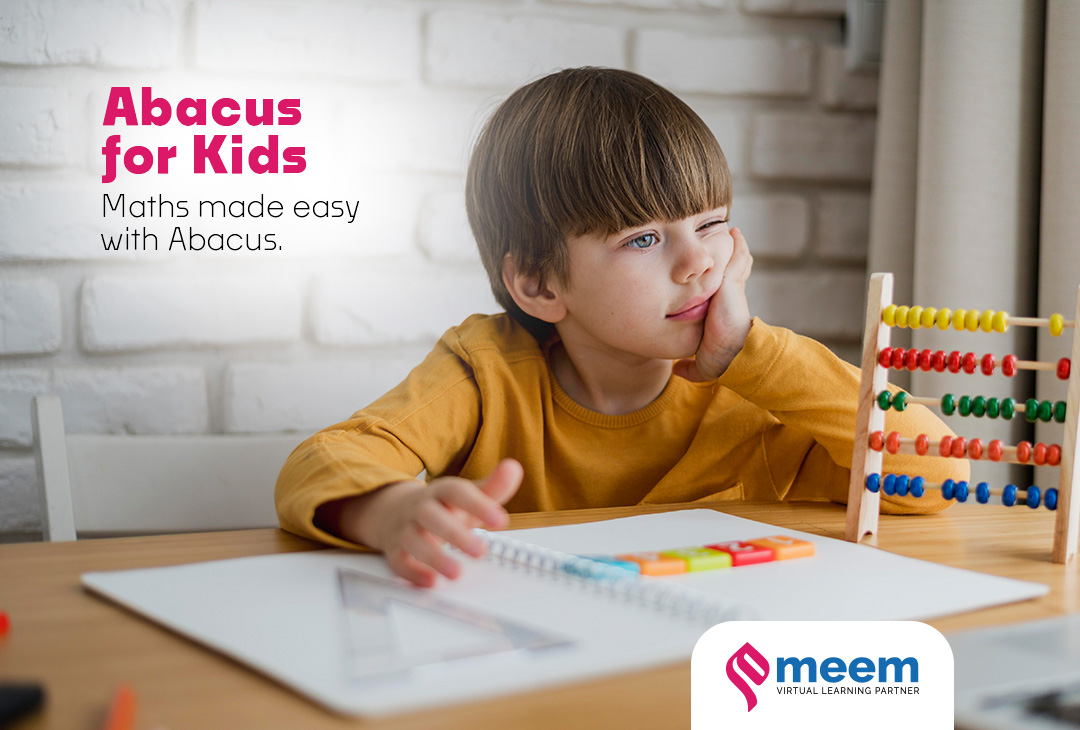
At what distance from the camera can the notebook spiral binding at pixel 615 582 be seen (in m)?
0.49

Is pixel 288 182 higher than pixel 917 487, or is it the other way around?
pixel 288 182

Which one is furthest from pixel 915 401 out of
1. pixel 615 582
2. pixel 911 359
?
pixel 615 582

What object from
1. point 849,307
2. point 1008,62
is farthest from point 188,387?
point 1008,62

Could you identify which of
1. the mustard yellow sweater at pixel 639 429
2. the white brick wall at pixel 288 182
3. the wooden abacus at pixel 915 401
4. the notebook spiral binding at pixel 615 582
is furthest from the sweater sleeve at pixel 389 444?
the wooden abacus at pixel 915 401

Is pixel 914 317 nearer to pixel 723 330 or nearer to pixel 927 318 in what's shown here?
pixel 927 318

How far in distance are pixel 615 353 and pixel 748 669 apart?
2.10 ft

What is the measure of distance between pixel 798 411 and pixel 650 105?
0.34 m

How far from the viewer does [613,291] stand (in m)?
0.94

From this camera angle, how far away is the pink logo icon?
0.42 m

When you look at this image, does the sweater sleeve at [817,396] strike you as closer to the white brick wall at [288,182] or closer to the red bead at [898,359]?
the red bead at [898,359]

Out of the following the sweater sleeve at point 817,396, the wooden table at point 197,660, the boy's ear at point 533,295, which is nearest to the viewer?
the wooden table at point 197,660

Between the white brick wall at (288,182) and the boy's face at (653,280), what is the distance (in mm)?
311

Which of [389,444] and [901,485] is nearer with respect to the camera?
[901,485]

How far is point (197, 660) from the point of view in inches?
17.2
